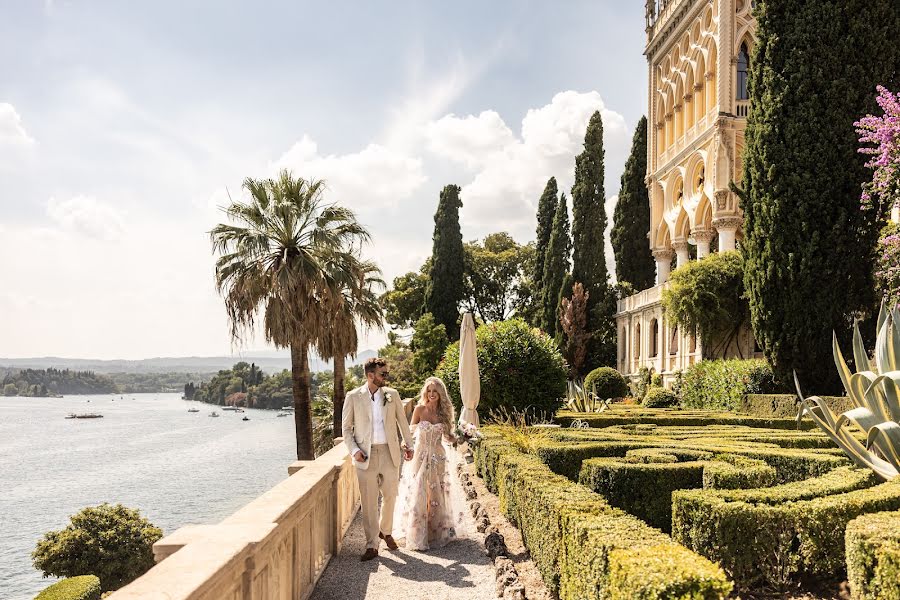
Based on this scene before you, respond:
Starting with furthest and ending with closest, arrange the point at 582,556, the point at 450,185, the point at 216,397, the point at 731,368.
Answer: the point at 216,397
the point at 450,185
the point at 731,368
the point at 582,556

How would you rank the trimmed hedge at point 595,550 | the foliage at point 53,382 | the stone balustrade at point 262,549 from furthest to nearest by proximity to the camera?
the foliage at point 53,382 < the trimmed hedge at point 595,550 < the stone balustrade at point 262,549

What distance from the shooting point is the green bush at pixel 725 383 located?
19953mm

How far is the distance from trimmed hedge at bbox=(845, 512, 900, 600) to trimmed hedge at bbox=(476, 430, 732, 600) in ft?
3.77

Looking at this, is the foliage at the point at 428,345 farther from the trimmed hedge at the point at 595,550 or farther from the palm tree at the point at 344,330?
the trimmed hedge at the point at 595,550

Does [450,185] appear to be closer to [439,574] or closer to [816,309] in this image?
[816,309]

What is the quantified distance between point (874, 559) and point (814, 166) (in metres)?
15.7

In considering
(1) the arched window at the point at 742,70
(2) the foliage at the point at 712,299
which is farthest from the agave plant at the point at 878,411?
(1) the arched window at the point at 742,70

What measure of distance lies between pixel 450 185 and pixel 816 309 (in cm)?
3171

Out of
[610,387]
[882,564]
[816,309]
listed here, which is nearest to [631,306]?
[610,387]

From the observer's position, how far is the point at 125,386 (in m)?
168

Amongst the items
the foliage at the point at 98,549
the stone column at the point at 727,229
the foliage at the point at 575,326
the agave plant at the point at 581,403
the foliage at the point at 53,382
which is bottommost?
the foliage at the point at 53,382

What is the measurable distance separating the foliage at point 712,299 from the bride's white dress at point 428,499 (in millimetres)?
21365

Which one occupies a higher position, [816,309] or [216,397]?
[816,309]

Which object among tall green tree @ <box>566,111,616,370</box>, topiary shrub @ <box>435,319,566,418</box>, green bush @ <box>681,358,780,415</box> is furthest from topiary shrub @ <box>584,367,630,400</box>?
topiary shrub @ <box>435,319,566,418</box>
